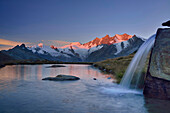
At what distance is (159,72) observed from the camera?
1341cm

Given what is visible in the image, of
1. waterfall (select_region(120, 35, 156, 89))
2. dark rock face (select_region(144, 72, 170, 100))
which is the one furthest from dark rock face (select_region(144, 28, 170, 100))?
waterfall (select_region(120, 35, 156, 89))

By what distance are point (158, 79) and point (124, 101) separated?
3.23 meters

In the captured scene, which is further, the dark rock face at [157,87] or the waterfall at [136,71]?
the waterfall at [136,71]

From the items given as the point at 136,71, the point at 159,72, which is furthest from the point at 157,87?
the point at 136,71

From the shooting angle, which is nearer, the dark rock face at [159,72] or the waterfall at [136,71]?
the dark rock face at [159,72]

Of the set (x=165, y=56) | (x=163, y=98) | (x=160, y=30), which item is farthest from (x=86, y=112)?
(x=160, y=30)

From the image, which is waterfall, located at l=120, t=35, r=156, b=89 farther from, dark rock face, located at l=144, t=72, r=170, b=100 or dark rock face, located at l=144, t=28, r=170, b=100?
dark rock face, located at l=144, t=72, r=170, b=100

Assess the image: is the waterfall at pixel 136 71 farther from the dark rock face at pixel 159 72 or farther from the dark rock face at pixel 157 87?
the dark rock face at pixel 157 87

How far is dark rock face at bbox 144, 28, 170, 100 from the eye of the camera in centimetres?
1312

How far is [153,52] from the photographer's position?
14.8 meters

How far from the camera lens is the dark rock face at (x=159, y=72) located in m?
13.1

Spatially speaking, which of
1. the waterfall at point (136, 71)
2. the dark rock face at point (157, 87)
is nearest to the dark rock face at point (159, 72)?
the dark rock face at point (157, 87)

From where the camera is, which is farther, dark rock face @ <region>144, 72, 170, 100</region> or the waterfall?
the waterfall

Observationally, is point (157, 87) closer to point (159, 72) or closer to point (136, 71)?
point (159, 72)
